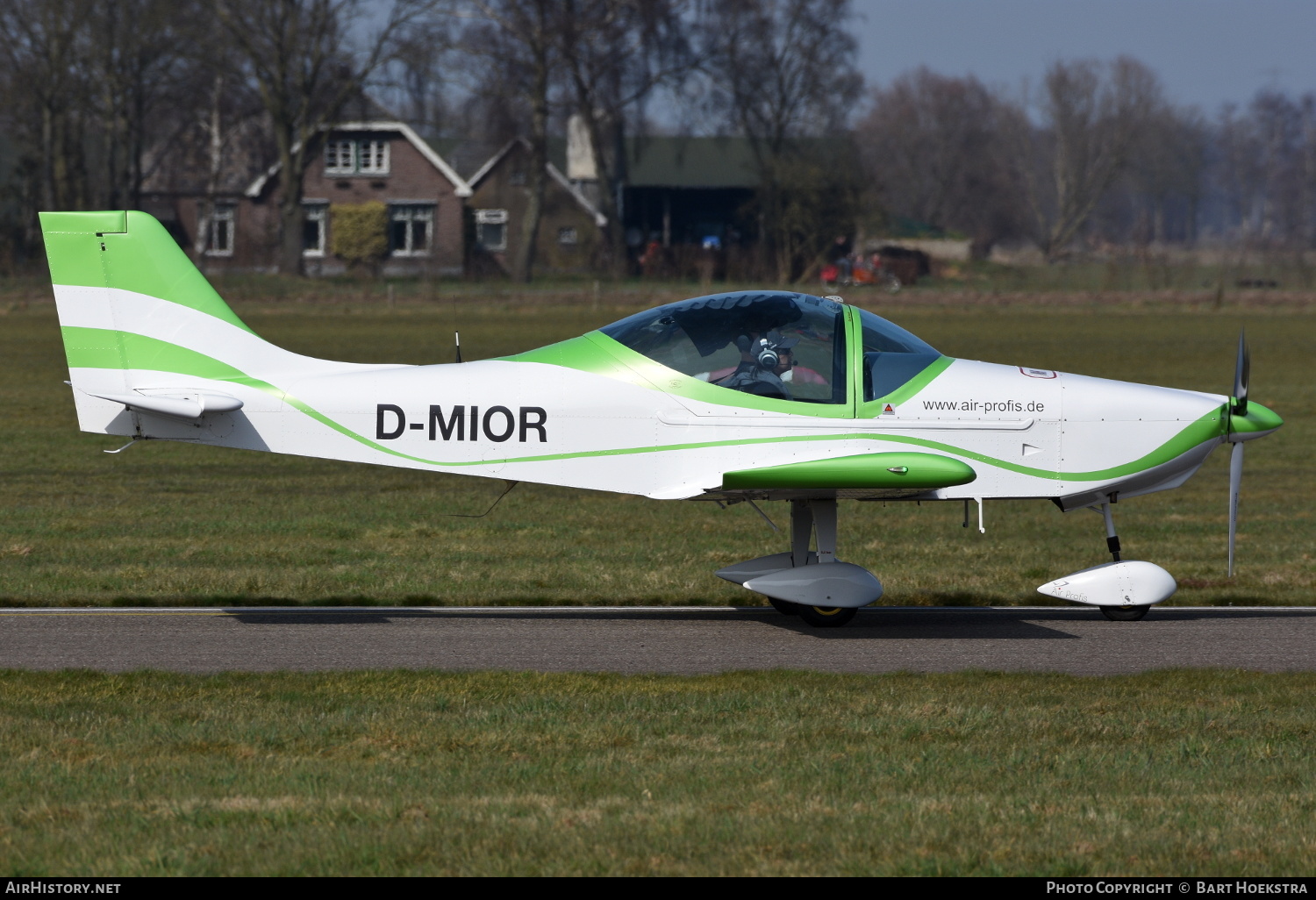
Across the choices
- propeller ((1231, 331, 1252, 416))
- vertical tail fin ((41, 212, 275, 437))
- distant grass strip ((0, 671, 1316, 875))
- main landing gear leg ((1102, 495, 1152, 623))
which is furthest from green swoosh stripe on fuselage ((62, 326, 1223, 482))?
distant grass strip ((0, 671, 1316, 875))

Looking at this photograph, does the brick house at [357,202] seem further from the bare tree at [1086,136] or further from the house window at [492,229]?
the bare tree at [1086,136]

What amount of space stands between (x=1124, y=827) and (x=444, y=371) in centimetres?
561

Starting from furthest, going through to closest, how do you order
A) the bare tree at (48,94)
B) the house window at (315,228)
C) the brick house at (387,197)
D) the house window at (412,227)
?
1. the house window at (412,227)
2. the house window at (315,228)
3. the brick house at (387,197)
4. the bare tree at (48,94)

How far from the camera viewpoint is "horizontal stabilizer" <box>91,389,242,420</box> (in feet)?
31.2

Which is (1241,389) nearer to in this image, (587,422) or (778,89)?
(587,422)

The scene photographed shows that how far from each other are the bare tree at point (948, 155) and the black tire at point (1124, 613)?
108m

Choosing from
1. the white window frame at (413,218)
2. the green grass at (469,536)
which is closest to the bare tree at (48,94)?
the white window frame at (413,218)

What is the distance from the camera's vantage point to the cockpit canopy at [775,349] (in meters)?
9.63

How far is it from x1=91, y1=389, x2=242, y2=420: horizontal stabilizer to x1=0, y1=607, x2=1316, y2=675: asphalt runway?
4.72ft

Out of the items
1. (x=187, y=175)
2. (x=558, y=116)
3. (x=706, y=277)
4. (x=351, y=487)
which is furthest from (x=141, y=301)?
(x=187, y=175)

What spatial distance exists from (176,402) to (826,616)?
4485 mm

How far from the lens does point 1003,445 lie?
9.80 meters

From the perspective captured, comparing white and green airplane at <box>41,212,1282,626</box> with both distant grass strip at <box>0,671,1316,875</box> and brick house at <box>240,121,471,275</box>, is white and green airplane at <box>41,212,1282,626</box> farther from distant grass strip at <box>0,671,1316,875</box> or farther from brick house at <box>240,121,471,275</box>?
brick house at <box>240,121,471,275</box>
